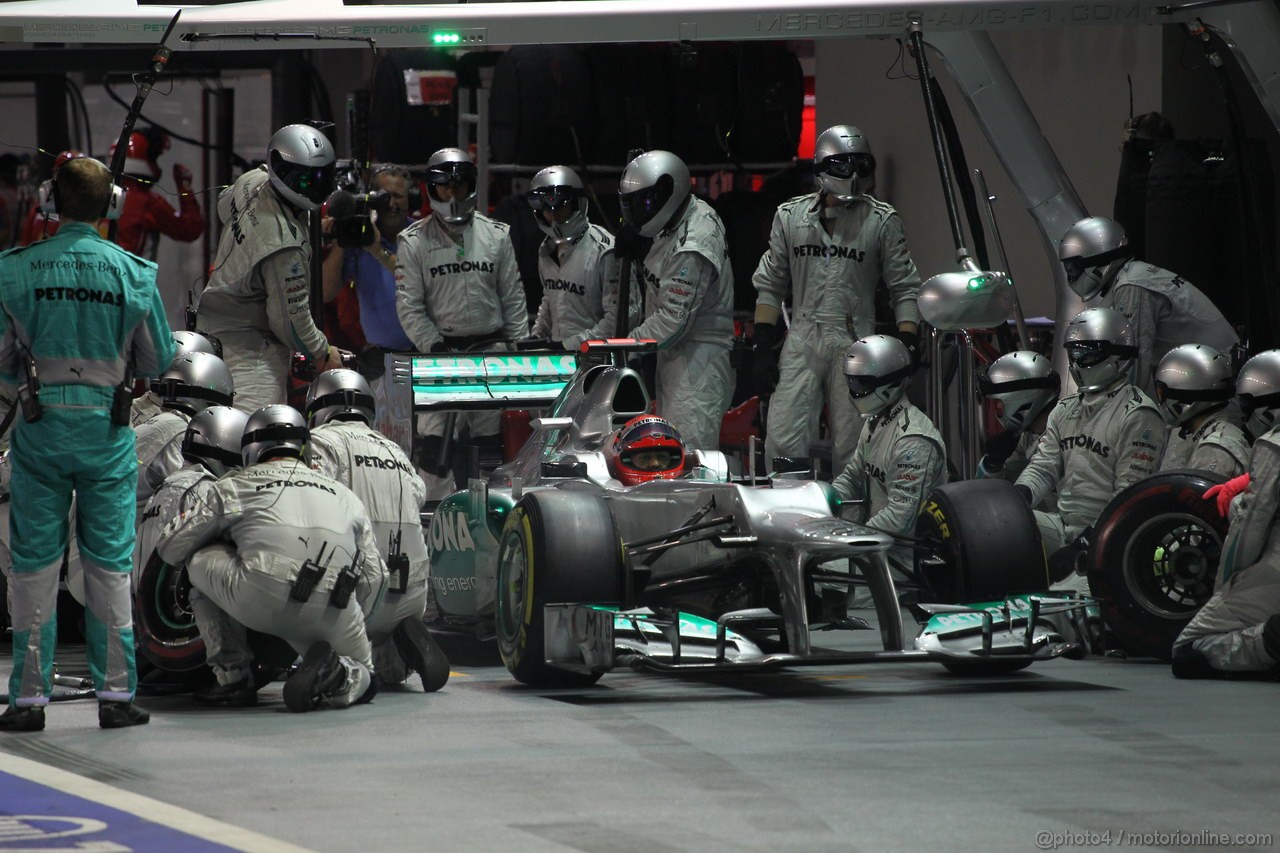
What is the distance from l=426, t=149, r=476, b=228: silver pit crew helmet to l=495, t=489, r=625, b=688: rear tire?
4.28m

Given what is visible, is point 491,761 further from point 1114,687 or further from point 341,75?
point 341,75

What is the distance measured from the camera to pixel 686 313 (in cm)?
1141

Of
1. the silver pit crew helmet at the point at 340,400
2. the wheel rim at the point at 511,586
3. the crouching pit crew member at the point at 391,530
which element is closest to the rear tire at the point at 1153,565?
the wheel rim at the point at 511,586

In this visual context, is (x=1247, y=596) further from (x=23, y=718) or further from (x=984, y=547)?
(x=23, y=718)

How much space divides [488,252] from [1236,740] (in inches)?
264

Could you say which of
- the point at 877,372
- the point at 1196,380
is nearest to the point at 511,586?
the point at 877,372

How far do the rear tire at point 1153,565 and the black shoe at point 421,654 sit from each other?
10.0 feet

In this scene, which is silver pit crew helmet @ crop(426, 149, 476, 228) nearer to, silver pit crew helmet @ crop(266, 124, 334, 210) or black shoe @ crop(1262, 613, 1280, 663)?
silver pit crew helmet @ crop(266, 124, 334, 210)

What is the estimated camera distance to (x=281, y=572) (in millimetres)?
7520

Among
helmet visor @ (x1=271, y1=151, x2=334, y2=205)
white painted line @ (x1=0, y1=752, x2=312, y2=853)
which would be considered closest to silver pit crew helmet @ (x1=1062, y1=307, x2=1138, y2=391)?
helmet visor @ (x1=271, y1=151, x2=334, y2=205)

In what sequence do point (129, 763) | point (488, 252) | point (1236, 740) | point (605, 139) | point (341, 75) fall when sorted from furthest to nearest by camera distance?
point (341, 75)
point (605, 139)
point (488, 252)
point (1236, 740)
point (129, 763)

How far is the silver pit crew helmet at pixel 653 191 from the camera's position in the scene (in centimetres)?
1137

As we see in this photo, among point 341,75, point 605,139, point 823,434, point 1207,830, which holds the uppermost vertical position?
point 341,75

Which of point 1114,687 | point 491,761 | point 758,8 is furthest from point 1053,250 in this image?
point 491,761
